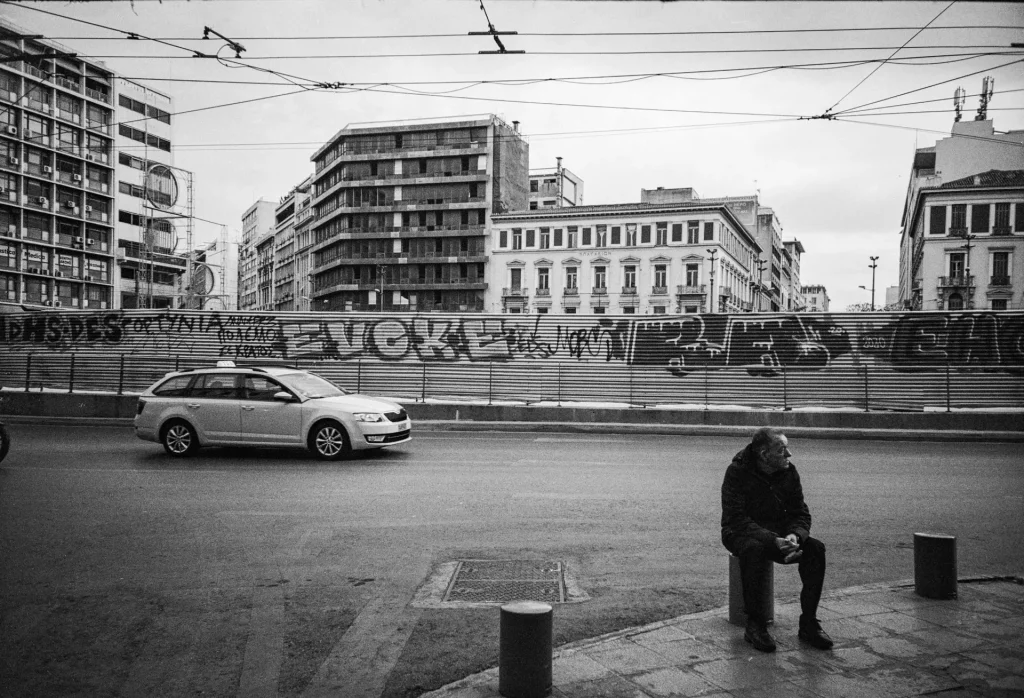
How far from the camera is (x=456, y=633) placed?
5.12 meters

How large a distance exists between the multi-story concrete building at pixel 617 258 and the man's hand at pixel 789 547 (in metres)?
70.2

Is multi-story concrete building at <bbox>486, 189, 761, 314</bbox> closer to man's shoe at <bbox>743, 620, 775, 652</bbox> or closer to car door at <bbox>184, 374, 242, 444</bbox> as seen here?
car door at <bbox>184, 374, 242, 444</bbox>

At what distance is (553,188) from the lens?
326ft

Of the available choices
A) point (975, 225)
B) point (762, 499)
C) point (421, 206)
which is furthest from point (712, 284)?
point (762, 499)

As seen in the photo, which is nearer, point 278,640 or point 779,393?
point 278,640

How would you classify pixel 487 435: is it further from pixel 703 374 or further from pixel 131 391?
pixel 131 391

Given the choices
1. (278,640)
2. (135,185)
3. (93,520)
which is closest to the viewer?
(278,640)

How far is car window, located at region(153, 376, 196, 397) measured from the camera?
13195mm

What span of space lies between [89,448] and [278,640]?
1105cm

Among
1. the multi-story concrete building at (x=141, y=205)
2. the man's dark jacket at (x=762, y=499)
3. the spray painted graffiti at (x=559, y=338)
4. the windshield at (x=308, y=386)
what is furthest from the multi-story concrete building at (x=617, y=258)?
the man's dark jacket at (x=762, y=499)

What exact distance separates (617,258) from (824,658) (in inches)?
2908

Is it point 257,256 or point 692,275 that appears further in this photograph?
point 257,256

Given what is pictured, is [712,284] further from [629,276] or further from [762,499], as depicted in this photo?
[762,499]

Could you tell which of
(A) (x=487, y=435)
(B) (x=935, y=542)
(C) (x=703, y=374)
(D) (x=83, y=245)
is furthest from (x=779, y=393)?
(D) (x=83, y=245)
